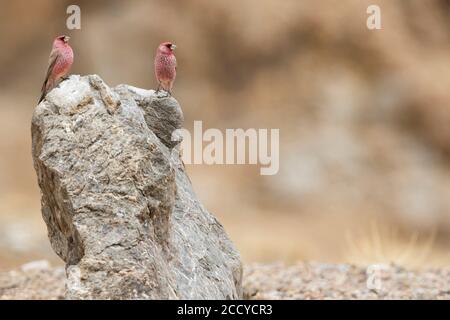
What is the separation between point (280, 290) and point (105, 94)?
5.23 metres

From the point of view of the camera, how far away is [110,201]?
481 cm

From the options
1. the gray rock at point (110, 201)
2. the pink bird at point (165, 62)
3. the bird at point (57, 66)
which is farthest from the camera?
the pink bird at point (165, 62)

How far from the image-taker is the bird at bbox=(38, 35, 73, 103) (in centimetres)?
547

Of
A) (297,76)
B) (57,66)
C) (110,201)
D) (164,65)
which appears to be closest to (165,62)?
(164,65)

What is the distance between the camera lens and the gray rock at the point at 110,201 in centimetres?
460

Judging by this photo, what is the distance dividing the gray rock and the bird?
4.4 inches

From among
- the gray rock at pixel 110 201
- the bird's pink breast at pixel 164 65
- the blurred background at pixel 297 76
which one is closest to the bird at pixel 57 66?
the gray rock at pixel 110 201

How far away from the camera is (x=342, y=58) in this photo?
50.2 ft

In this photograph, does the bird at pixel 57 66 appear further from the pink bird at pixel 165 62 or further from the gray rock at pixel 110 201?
the pink bird at pixel 165 62

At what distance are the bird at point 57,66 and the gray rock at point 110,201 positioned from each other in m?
0.11

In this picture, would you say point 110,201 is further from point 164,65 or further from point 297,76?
point 297,76

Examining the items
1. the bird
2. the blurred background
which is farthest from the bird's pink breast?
the blurred background
